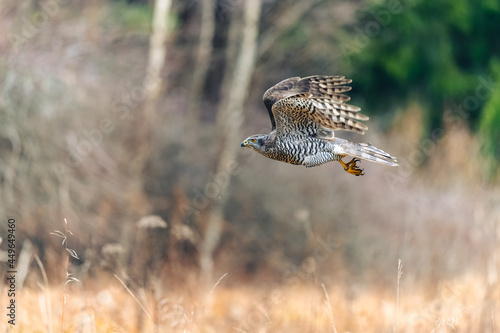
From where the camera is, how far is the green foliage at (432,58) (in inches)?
591

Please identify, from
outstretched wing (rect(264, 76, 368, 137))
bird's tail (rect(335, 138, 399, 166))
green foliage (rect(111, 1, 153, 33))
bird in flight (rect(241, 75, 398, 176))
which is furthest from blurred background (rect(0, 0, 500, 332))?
outstretched wing (rect(264, 76, 368, 137))

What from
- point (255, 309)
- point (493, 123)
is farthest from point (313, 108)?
point (493, 123)

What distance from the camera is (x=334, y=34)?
12.4 m

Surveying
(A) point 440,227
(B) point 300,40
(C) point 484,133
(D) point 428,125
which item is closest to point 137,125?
(B) point 300,40

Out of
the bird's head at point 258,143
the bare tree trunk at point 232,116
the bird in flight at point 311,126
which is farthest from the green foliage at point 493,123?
the bird's head at point 258,143

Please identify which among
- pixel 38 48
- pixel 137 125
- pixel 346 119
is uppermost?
pixel 346 119

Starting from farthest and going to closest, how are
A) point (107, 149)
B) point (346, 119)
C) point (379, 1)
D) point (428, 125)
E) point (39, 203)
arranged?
point (428, 125)
point (379, 1)
point (107, 149)
point (39, 203)
point (346, 119)

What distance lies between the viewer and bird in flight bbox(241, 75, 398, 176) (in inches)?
166

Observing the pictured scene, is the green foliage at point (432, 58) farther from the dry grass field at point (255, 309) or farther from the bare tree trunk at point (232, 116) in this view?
the dry grass field at point (255, 309)

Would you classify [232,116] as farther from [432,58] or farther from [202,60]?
[432,58]

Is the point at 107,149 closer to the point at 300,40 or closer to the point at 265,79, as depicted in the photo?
the point at 265,79

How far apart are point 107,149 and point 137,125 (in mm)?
579

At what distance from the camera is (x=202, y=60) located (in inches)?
468

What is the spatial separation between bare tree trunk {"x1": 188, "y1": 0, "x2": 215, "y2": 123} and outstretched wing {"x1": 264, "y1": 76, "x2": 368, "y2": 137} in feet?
24.4
